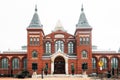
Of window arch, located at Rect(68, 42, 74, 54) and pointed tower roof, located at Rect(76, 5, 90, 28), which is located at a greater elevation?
pointed tower roof, located at Rect(76, 5, 90, 28)

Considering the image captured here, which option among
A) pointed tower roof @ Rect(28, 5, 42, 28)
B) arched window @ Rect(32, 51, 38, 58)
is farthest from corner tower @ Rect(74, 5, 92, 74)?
arched window @ Rect(32, 51, 38, 58)

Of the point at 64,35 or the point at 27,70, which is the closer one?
the point at 27,70

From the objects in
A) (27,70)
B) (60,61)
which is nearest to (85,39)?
(60,61)

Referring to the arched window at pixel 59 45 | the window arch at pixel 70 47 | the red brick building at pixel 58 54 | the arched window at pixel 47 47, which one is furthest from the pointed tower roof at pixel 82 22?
the arched window at pixel 47 47

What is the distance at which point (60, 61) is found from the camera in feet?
249

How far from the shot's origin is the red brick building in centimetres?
7369

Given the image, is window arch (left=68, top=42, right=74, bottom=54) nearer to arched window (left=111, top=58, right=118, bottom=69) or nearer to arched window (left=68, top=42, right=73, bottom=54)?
arched window (left=68, top=42, right=73, bottom=54)

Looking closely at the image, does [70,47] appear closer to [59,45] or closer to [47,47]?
[59,45]

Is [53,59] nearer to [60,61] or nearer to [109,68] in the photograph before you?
[60,61]

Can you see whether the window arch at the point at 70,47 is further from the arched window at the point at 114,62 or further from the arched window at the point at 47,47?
the arched window at the point at 114,62

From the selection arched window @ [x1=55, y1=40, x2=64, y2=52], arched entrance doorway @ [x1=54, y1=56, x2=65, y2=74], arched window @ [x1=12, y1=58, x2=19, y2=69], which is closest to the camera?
arched entrance doorway @ [x1=54, y1=56, x2=65, y2=74]

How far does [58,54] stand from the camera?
73.9 m

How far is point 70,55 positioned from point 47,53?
5278 mm

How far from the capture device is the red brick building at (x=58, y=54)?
73.7 m
